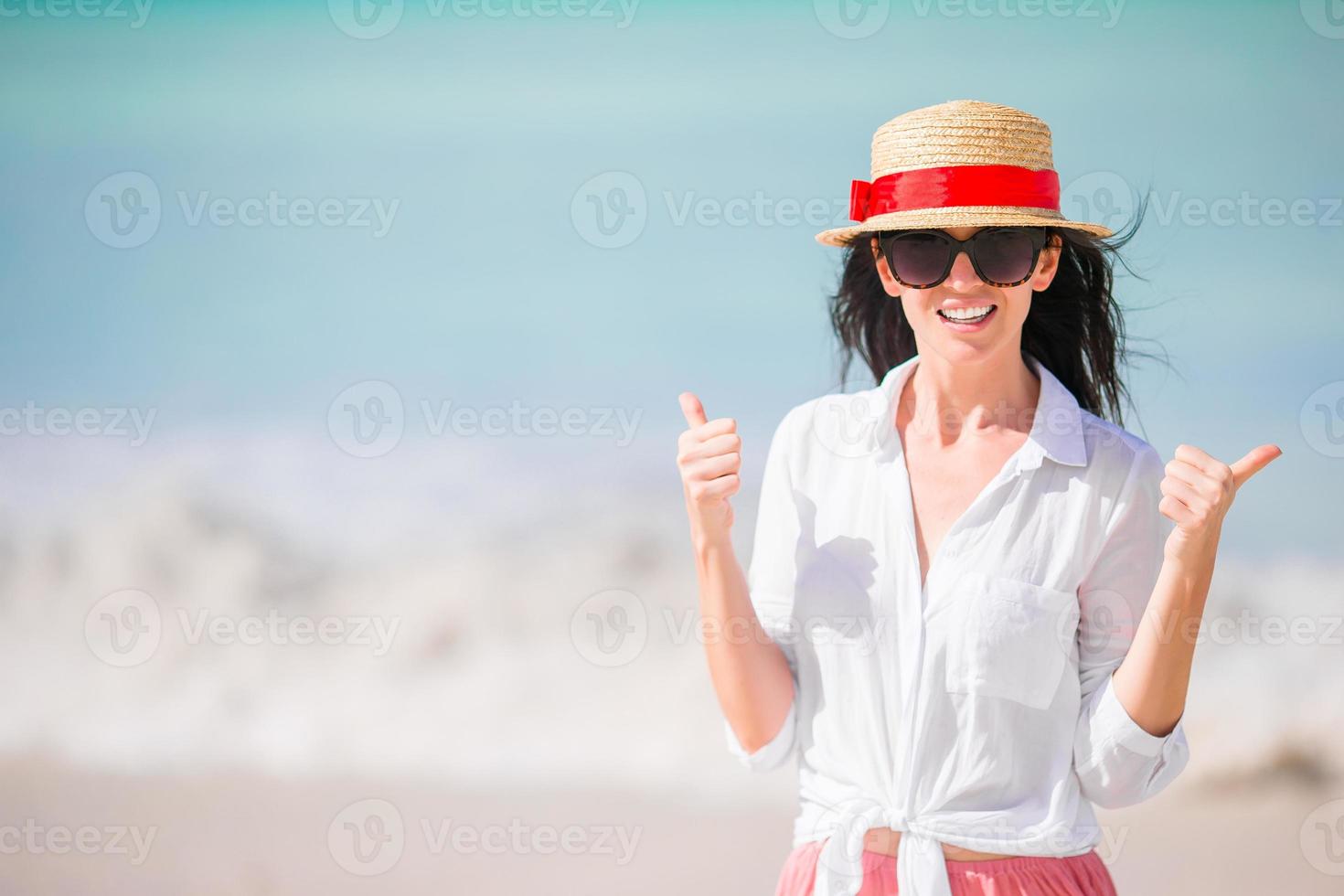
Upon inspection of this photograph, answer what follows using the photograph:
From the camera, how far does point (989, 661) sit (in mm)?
1477

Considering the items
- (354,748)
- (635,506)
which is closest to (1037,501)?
(635,506)

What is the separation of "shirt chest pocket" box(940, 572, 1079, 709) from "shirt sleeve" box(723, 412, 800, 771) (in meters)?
0.22

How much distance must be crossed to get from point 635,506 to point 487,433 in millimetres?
431

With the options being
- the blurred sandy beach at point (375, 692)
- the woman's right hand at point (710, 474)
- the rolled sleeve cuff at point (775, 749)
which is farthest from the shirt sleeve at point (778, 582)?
the blurred sandy beach at point (375, 692)

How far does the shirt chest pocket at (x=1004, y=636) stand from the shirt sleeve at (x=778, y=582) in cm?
22

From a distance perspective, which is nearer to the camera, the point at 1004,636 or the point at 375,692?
the point at 1004,636

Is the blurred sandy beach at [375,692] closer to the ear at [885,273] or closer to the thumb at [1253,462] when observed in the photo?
the ear at [885,273]

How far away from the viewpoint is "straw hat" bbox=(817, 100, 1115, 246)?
59.4 inches

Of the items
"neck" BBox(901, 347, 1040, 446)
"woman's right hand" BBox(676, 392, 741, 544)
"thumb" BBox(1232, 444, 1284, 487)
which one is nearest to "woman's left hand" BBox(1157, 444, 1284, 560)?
"thumb" BBox(1232, 444, 1284, 487)

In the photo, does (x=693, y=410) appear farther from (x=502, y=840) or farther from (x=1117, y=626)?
(x=502, y=840)

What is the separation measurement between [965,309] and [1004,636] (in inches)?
15.3

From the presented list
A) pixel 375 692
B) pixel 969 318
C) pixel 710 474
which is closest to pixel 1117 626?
pixel 969 318

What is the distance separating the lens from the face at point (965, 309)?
1.51 metres

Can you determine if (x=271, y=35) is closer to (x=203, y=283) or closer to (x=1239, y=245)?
(x=203, y=283)
